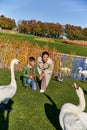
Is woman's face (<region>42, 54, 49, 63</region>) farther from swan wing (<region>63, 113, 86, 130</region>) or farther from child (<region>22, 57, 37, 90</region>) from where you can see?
swan wing (<region>63, 113, 86, 130</region>)

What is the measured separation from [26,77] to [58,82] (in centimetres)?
235

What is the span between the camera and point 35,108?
9055 mm

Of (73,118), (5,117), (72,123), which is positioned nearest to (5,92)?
(5,117)

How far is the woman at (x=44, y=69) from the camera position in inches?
442

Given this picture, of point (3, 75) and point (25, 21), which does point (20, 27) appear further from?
point (3, 75)

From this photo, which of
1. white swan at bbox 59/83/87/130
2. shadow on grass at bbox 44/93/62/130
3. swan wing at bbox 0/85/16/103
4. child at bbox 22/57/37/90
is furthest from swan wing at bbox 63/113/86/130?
child at bbox 22/57/37/90

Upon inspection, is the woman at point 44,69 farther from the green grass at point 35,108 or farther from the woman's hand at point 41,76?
the green grass at point 35,108

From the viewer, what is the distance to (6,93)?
8320 mm

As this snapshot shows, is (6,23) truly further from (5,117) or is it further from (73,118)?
(73,118)

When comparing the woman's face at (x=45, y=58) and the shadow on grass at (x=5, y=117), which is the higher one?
the woman's face at (x=45, y=58)

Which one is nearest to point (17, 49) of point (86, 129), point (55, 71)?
point (55, 71)

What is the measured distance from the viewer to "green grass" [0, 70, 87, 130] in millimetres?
7652

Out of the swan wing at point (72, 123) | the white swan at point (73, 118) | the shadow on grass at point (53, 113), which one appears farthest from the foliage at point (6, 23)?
the swan wing at point (72, 123)

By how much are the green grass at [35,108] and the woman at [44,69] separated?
371 millimetres
